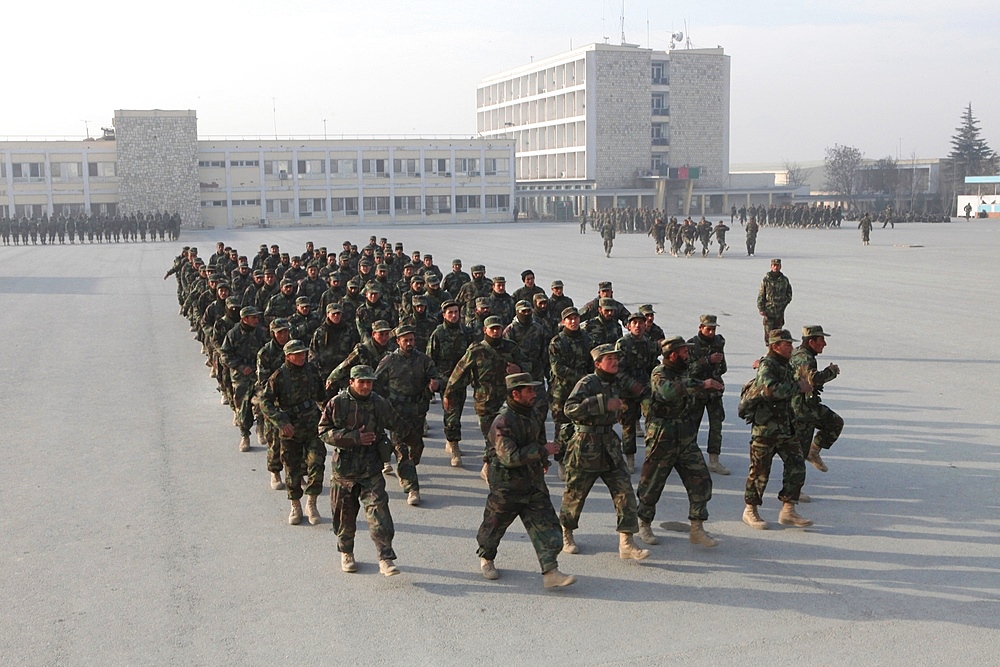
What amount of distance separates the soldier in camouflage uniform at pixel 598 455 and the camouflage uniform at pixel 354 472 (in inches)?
57.3

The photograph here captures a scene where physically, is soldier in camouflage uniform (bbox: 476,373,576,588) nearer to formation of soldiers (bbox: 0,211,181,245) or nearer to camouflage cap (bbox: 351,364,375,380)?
camouflage cap (bbox: 351,364,375,380)

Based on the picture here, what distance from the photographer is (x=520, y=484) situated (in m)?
7.21

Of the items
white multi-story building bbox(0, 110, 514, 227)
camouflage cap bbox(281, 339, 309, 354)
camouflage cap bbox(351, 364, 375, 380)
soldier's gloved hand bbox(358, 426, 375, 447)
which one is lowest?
soldier's gloved hand bbox(358, 426, 375, 447)

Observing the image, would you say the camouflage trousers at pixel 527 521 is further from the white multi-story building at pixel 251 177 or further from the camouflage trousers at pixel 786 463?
the white multi-story building at pixel 251 177

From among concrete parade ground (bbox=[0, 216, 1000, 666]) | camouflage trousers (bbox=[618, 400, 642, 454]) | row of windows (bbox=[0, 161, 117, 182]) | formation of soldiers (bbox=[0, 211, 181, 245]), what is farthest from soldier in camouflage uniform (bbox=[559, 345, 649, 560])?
row of windows (bbox=[0, 161, 117, 182])

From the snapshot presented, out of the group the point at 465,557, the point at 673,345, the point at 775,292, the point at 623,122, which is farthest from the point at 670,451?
the point at 623,122

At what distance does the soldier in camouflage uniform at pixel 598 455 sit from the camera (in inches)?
296

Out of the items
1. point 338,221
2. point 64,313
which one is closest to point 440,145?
point 338,221

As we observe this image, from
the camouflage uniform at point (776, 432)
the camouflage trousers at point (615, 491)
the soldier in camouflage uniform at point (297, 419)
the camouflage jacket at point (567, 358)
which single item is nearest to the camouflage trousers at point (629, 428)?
the camouflage jacket at point (567, 358)

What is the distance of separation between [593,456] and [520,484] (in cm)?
67

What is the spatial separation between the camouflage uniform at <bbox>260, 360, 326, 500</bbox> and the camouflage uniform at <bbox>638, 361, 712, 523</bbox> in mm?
2851

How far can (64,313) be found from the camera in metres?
24.9

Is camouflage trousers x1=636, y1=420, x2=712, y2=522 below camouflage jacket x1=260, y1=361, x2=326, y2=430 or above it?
below

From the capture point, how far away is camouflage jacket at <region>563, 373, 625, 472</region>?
7500 mm
